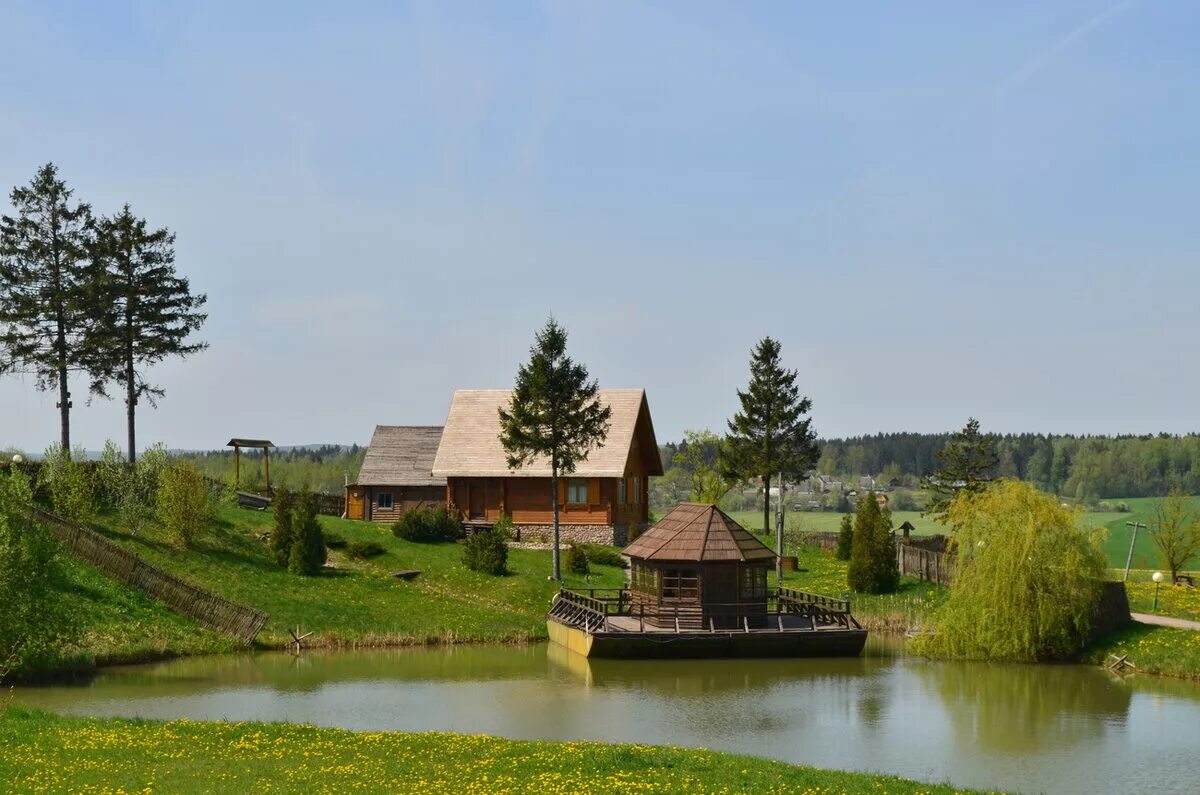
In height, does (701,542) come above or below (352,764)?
above

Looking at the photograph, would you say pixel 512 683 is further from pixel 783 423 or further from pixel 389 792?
pixel 783 423

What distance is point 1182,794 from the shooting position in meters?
22.9

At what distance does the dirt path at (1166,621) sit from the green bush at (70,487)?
126 ft

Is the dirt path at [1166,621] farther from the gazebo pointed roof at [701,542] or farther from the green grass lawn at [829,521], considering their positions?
the green grass lawn at [829,521]

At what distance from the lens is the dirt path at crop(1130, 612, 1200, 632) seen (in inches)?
1608

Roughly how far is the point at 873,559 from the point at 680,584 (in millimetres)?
12437

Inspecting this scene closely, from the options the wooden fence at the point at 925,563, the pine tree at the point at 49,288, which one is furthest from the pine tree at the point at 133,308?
the wooden fence at the point at 925,563

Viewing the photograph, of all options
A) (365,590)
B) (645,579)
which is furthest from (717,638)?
(365,590)

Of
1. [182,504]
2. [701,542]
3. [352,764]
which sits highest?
[182,504]

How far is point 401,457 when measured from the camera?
224ft

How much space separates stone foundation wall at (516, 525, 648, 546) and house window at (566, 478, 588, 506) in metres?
1.34

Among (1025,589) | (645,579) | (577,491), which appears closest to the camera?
(1025,589)

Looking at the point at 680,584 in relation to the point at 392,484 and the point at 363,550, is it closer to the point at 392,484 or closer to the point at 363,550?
the point at 363,550

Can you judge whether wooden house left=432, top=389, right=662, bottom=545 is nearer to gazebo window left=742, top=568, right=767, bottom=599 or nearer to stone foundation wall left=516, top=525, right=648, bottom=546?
stone foundation wall left=516, top=525, right=648, bottom=546
